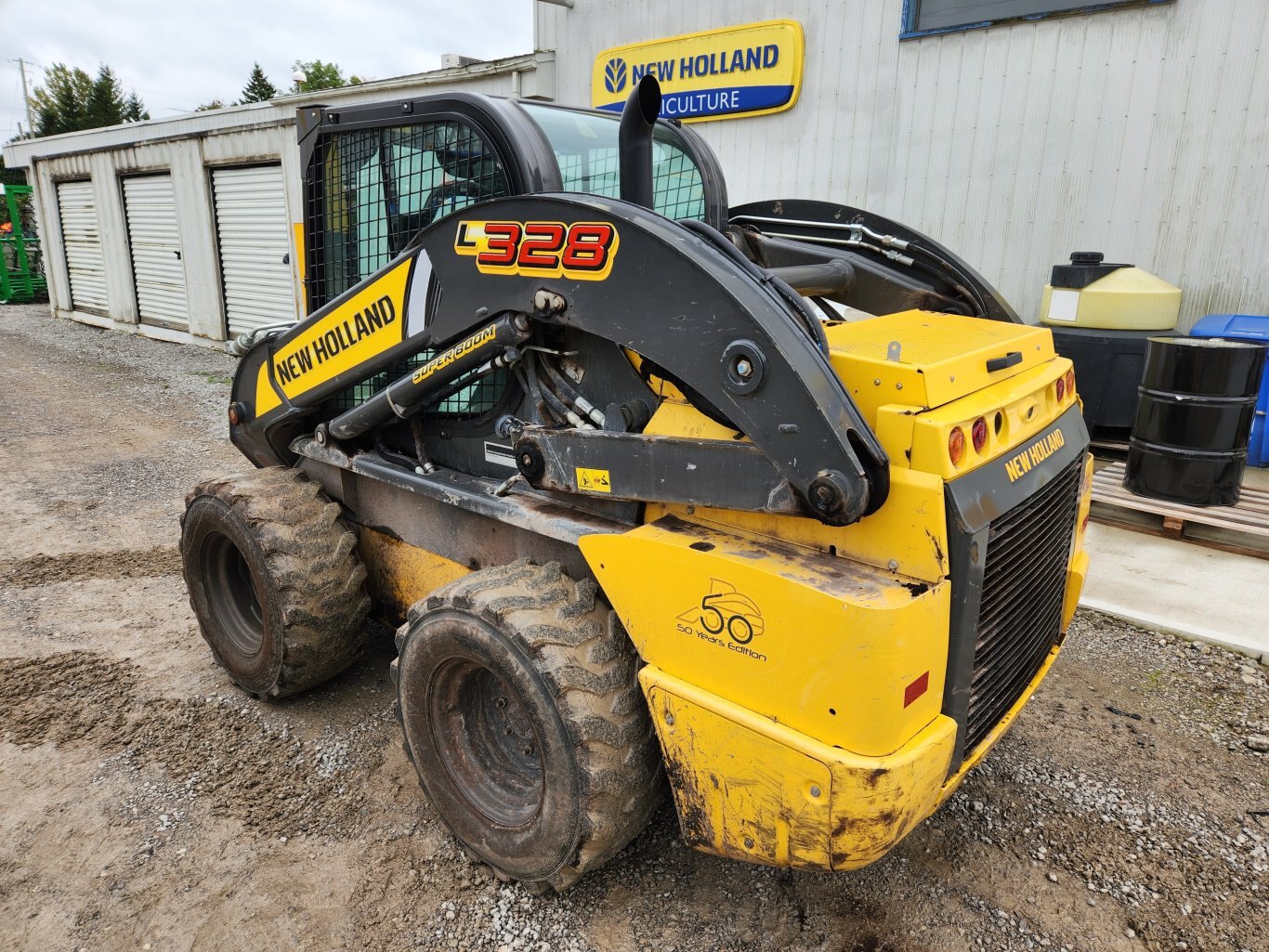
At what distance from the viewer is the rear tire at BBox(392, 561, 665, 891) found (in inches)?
88.2

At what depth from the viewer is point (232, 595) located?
12.4 ft

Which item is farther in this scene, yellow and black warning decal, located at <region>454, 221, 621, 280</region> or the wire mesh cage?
the wire mesh cage

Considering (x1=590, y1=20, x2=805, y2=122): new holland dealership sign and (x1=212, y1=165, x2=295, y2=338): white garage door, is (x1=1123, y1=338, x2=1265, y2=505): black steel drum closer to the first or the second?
(x1=590, y1=20, x2=805, y2=122): new holland dealership sign

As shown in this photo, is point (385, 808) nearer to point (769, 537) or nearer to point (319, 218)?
point (769, 537)

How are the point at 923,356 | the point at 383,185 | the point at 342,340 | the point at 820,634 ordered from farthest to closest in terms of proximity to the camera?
the point at 383,185
the point at 342,340
the point at 923,356
the point at 820,634

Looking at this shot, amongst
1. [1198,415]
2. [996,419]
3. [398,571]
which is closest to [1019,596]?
[996,419]

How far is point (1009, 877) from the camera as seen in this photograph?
268cm

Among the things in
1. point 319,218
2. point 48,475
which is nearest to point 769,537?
point 319,218

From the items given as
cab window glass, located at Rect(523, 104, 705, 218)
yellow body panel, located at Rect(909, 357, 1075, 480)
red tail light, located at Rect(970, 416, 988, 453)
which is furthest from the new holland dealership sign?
red tail light, located at Rect(970, 416, 988, 453)

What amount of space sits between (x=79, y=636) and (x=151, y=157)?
1262cm

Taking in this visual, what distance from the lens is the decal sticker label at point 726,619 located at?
6.47ft

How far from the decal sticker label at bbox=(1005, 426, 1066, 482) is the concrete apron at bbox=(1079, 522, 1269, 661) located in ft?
7.59

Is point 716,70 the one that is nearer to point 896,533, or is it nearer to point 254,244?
point 254,244

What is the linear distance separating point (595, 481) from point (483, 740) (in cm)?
96
